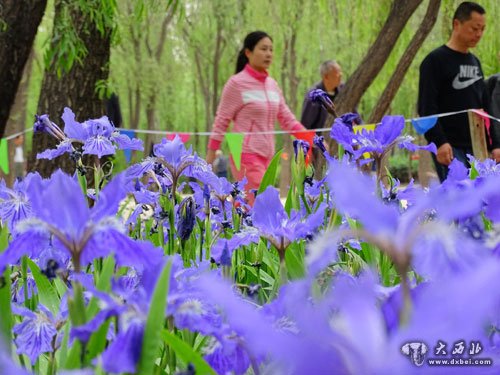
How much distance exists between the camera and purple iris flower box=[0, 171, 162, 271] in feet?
1.82

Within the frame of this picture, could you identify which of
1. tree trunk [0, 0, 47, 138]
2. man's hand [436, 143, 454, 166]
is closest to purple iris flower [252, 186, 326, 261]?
man's hand [436, 143, 454, 166]

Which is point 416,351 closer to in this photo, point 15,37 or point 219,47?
point 15,37

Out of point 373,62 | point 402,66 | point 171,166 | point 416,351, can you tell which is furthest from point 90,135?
point 402,66

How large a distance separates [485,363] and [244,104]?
3752 millimetres

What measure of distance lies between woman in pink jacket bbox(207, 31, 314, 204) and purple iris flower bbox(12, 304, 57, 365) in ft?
10.6

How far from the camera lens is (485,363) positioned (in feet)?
1.55

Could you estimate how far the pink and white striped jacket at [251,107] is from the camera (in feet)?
13.4

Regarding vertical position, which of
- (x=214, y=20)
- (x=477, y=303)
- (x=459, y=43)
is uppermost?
(x=214, y=20)

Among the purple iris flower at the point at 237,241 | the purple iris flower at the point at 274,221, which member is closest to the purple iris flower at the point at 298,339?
the purple iris flower at the point at 274,221

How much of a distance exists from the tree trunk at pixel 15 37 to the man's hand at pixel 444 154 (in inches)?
85.7

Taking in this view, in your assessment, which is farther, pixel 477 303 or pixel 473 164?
pixel 473 164

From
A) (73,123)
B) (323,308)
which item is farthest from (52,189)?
(73,123)

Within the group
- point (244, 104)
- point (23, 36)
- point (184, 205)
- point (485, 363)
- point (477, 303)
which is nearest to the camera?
point (477, 303)

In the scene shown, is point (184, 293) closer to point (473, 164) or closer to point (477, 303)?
point (477, 303)
